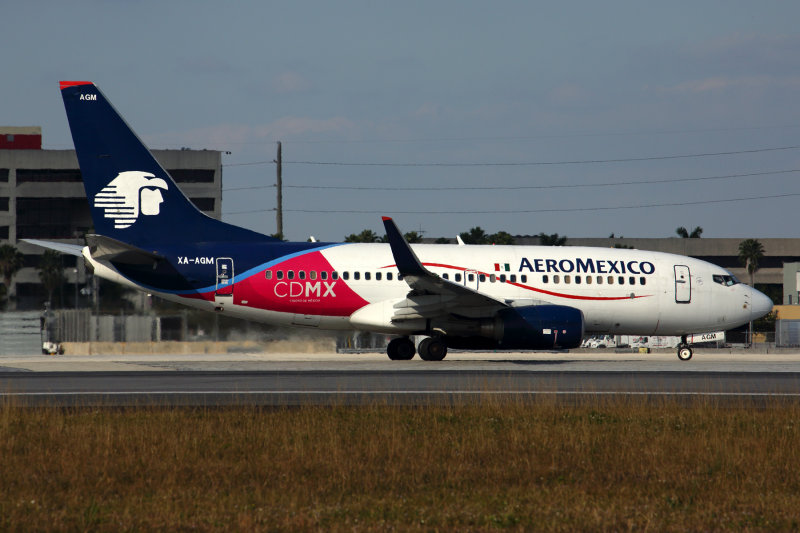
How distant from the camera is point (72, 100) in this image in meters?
30.2

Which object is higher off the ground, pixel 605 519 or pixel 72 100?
pixel 72 100

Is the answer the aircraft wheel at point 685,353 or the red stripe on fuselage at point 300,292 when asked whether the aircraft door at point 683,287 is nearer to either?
the aircraft wheel at point 685,353

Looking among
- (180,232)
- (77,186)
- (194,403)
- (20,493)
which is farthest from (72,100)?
(77,186)

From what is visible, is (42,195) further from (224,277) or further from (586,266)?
(586,266)

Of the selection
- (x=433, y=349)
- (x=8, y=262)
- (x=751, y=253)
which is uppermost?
(x=751, y=253)

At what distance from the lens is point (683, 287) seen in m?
33.4

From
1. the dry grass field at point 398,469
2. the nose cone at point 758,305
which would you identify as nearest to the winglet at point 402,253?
the dry grass field at point 398,469

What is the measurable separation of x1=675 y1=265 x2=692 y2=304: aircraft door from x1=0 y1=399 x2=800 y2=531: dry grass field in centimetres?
1750

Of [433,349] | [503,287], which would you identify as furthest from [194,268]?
[503,287]

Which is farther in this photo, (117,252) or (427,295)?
(427,295)

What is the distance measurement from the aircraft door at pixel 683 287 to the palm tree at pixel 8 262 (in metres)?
91.9

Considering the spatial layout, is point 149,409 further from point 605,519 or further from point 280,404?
point 605,519

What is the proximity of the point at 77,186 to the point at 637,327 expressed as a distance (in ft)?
320

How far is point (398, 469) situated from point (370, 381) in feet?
37.8
